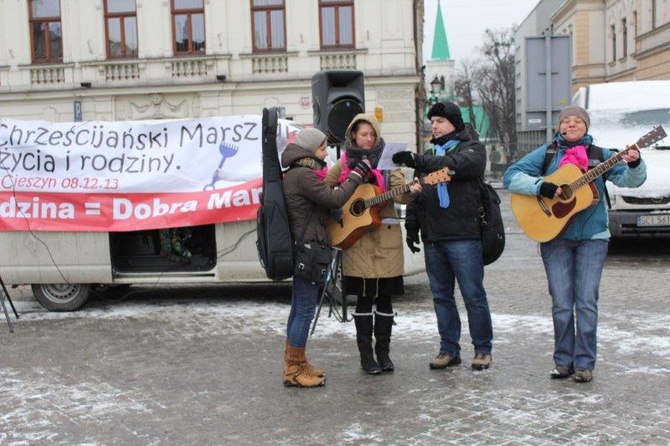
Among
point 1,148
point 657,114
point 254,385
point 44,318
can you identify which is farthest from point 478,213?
point 657,114

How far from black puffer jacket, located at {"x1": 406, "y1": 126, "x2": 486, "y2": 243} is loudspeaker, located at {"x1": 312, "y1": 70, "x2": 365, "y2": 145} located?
5.87 m

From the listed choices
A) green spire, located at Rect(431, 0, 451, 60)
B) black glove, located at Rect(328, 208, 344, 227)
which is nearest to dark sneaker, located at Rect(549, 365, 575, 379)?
black glove, located at Rect(328, 208, 344, 227)

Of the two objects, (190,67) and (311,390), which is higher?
(190,67)

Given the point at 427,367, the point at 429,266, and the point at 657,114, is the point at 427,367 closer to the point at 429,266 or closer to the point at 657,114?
the point at 429,266

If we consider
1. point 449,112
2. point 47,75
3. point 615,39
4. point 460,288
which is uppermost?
point 615,39

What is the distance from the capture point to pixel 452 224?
20.8ft

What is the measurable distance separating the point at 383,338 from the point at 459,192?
1241 mm

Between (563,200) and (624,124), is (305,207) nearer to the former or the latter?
(563,200)

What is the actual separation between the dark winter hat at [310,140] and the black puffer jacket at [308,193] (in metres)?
0.03

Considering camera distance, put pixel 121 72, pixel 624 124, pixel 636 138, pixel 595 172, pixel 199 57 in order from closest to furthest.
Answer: pixel 595 172, pixel 636 138, pixel 624 124, pixel 199 57, pixel 121 72

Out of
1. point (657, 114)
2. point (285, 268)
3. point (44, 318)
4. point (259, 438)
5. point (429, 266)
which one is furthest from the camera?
point (657, 114)

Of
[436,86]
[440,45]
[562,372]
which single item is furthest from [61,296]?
[440,45]

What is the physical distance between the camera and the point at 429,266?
6.64 m

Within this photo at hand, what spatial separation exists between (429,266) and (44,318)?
4.81 metres
